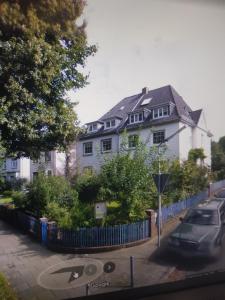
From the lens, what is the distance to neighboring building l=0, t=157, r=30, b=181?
2109 millimetres

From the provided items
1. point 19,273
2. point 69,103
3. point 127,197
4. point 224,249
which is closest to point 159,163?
point 127,197

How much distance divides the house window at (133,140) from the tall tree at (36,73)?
0.61 m

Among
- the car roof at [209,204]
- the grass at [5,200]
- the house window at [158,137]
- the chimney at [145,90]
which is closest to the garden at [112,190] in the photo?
the grass at [5,200]

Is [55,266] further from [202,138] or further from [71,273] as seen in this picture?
[202,138]

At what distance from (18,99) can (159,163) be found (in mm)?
1564

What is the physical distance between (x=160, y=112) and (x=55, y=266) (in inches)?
72.7

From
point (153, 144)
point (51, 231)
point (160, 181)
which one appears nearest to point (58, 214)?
point (51, 231)

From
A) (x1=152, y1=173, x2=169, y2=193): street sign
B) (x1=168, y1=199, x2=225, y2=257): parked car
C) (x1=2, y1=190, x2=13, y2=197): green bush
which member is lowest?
(x1=168, y1=199, x2=225, y2=257): parked car

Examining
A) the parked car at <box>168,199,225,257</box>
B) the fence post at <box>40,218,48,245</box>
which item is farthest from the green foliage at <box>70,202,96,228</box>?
the parked car at <box>168,199,225,257</box>

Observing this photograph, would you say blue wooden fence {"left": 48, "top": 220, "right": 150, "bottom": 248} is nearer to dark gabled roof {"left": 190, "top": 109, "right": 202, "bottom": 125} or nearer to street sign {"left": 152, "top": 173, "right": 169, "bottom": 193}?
street sign {"left": 152, "top": 173, "right": 169, "bottom": 193}

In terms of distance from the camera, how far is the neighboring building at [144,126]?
8.08ft

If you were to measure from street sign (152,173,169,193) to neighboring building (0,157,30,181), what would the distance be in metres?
1.34

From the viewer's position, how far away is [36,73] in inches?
86.0

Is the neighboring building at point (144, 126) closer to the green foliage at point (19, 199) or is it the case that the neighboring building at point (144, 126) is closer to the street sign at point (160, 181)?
the street sign at point (160, 181)
